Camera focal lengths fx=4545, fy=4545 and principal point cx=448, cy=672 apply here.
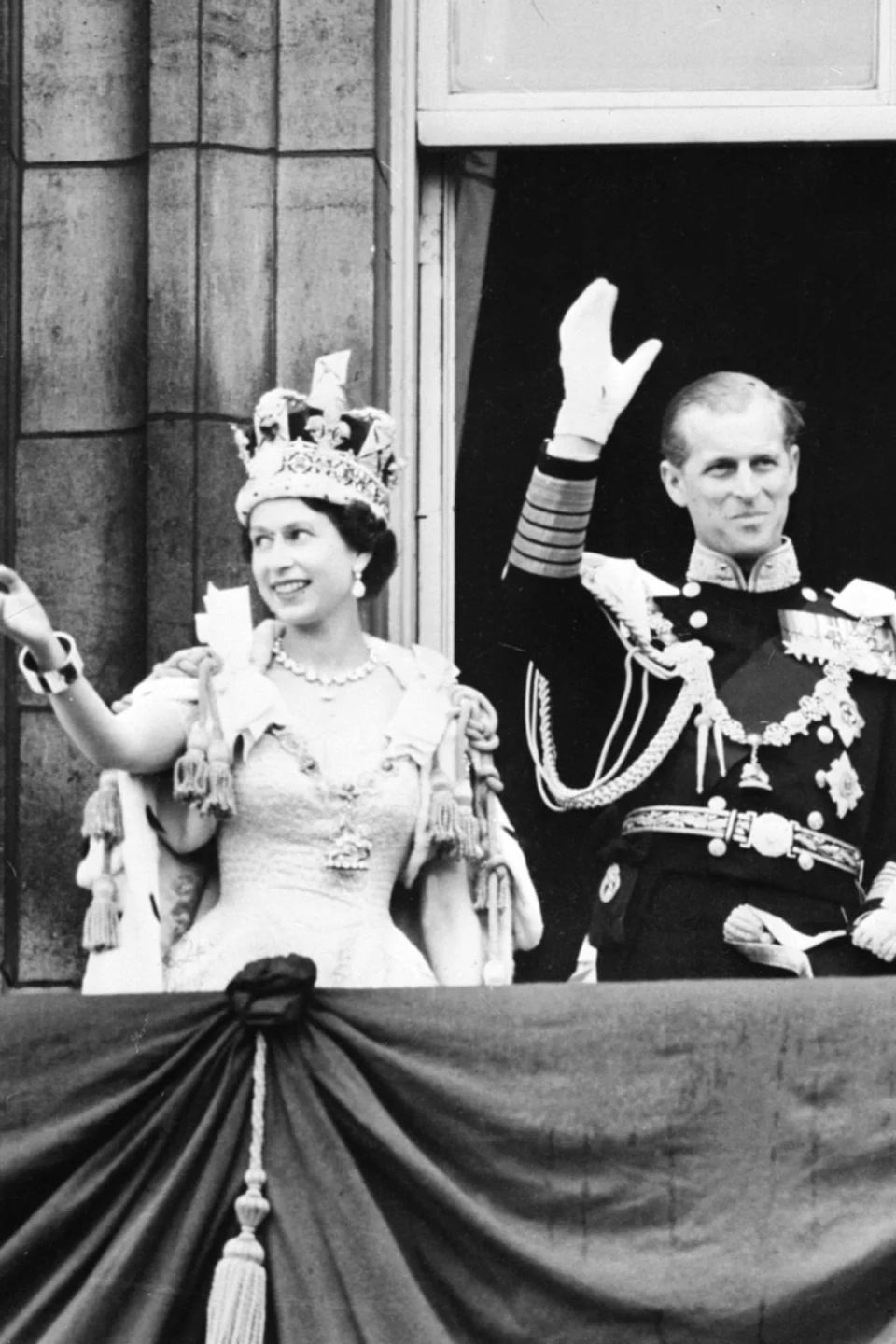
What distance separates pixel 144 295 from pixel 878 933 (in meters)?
2.19

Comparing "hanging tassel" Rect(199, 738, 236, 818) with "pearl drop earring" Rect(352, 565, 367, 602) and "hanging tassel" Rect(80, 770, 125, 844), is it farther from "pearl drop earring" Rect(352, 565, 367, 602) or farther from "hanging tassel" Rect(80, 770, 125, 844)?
"pearl drop earring" Rect(352, 565, 367, 602)

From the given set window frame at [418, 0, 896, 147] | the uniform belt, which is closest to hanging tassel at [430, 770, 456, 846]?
the uniform belt

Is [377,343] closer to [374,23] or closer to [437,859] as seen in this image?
[374,23]

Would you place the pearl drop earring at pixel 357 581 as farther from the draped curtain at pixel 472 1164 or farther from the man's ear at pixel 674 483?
the draped curtain at pixel 472 1164

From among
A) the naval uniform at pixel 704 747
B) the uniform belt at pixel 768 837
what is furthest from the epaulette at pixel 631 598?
the uniform belt at pixel 768 837

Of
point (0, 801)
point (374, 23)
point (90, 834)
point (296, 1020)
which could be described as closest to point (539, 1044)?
point (296, 1020)

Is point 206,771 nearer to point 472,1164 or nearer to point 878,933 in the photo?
point 472,1164

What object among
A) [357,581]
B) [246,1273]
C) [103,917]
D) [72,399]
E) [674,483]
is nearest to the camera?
[246,1273]

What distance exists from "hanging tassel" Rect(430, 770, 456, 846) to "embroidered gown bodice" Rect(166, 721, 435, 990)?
5cm

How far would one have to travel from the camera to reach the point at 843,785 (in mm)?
9492

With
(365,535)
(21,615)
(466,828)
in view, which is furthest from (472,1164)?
(365,535)

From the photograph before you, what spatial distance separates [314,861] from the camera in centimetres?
898

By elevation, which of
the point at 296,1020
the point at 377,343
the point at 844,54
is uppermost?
the point at 844,54

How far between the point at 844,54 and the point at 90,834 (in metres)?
2.80
